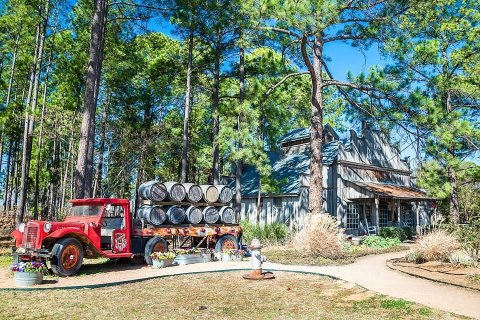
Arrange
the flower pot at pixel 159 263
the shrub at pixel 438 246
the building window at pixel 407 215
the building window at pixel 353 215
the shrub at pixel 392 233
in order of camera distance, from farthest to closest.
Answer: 1. the building window at pixel 407 215
2. the building window at pixel 353 215
3. the shrub at pixel 392 233
4. the flower pot at pixel 159 263
5. the shrub at pixel 438 246

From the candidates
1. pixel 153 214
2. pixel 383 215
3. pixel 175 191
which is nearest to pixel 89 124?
pixel 175 191

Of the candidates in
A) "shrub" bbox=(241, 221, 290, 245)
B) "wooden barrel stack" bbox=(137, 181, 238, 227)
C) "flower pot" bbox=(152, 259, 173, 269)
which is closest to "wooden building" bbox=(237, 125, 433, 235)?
"shrub" bbox=(241, 221, 290, 245)

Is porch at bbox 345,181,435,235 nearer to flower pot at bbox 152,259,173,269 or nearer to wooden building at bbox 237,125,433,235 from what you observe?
wooden building at bbox 237,125,433,235

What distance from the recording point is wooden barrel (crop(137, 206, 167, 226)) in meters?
12.3

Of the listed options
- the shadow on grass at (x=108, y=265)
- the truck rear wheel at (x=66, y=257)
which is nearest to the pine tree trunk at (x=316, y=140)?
the shadow on grass at (x=108, y=265)

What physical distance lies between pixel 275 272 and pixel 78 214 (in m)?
5.62

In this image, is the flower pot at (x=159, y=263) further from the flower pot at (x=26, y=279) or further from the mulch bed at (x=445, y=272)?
the mulch bed at (x=445, y=272)

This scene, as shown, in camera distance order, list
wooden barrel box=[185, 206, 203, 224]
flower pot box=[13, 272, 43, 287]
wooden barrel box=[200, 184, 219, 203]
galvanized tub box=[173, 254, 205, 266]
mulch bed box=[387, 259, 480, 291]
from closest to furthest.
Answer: mulch bed box=[387, 259, 480, 291]
flower pot box=[13, 272, 43, 287]
galvanized tub box=[173, 254, 205, 266]
wooden barrel box=[185, 206, 203, 224]
wooden barrel box=[200, 184, 219, 203]

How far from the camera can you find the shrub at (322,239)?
12.7 meters

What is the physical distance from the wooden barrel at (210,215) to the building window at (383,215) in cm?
1505

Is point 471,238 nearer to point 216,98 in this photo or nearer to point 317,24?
point 317,24

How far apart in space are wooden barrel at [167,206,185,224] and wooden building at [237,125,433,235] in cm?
960

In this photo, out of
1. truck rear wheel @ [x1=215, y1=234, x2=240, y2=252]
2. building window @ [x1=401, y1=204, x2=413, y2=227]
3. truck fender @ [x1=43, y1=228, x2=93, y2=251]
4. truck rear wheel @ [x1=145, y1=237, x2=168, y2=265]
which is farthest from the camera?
building window @ [x1=401, y1=204, x2=413, y2=227]

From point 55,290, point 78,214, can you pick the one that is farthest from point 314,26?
point 55,290
